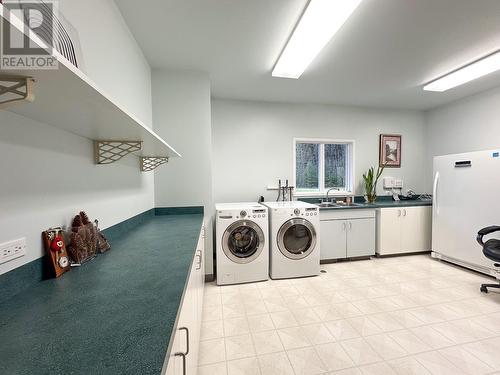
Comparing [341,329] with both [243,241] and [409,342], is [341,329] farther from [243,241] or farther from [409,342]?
[243,241]

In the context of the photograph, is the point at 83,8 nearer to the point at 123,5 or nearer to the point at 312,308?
the point at 123,5

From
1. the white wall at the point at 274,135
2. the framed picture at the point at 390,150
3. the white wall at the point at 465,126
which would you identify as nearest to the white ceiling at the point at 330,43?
the white wall at the point at 465,126

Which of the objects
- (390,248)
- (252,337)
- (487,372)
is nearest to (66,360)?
(252,337)

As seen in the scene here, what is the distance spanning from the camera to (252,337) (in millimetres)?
1750

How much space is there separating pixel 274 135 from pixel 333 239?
1883 mm

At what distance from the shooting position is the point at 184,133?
2.61m

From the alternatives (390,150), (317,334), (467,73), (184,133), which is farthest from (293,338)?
(390,150)

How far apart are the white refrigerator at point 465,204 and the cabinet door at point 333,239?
1435mm

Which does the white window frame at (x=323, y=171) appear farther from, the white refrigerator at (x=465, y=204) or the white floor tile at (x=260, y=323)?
the white floor tile at (x=260, y=323)

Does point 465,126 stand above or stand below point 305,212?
above

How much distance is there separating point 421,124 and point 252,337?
4686 mm

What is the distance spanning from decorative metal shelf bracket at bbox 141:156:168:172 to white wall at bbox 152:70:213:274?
1.16 feet

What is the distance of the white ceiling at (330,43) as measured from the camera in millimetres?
1606

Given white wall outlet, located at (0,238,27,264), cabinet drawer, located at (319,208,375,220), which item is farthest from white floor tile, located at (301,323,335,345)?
white wall outlet, located at (0,238,27,264)
